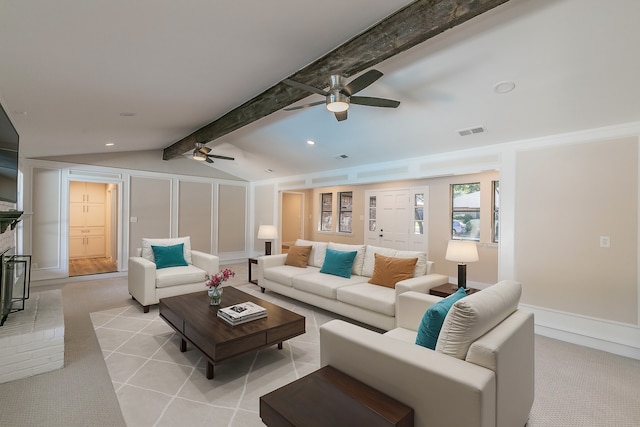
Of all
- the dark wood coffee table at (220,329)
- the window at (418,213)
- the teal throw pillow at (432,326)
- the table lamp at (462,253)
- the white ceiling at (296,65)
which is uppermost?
the white ceiling at (296,65)

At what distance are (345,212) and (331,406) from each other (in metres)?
7.01

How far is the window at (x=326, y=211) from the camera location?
342 inches

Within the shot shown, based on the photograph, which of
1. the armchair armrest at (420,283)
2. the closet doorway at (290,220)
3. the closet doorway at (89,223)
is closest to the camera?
the armchair armrest at (420,283)

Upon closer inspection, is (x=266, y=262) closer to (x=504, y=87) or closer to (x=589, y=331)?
(x=504, y=87)

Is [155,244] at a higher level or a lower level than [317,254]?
higher

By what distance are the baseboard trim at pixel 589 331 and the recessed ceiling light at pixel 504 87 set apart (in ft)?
8.29

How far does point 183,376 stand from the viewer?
8.19 feet

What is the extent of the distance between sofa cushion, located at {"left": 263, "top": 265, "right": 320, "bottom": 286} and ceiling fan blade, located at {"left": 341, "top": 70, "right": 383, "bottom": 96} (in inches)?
109

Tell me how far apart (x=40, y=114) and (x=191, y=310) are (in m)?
2.52

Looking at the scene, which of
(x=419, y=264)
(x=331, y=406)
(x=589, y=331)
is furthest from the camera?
(x=419, y=264)

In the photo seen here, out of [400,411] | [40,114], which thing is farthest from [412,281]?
[40,114]

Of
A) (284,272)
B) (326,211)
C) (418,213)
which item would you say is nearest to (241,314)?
(284,272)

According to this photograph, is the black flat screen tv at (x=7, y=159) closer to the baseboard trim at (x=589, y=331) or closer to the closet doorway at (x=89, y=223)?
the closet doorway at (x=89, y=223)

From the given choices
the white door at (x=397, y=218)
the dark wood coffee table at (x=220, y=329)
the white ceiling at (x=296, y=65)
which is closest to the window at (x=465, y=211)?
the white door at (x=397, y=218)
